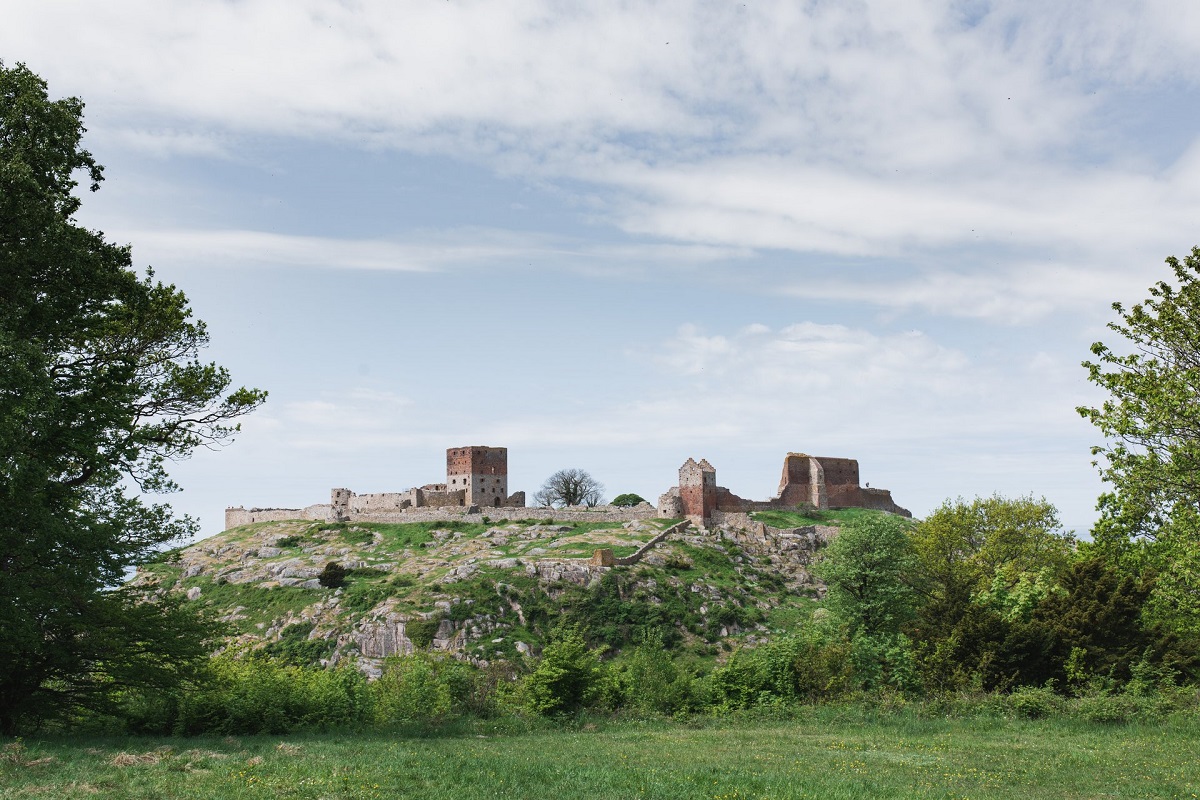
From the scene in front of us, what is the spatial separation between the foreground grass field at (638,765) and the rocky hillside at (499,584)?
39959 mm

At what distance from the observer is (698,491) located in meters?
96.4

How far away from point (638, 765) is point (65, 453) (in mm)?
15868

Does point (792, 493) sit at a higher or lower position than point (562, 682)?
higher

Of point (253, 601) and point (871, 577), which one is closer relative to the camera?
point (871, 577)

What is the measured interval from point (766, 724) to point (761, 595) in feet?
176

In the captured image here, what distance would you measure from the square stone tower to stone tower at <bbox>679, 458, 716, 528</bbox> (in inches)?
959

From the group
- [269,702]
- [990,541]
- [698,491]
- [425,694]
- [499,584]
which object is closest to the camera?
[269,702]

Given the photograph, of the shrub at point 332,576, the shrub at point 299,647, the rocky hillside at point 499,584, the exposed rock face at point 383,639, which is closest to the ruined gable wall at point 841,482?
the rocky hillside at point 499,584

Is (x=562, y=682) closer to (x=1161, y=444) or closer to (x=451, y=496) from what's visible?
(x=1161, y=444)

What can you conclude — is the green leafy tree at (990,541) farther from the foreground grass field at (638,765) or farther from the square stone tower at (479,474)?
the square stone tower at (479,474)

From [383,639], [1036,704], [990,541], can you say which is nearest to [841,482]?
[990,541]

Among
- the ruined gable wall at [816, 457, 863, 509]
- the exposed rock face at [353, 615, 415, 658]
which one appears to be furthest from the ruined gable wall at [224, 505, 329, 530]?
the ruined gable wall at [816, 457, 863, 509]

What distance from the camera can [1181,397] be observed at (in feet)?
69.7

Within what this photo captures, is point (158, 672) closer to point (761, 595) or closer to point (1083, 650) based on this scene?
point (1083, 650)
